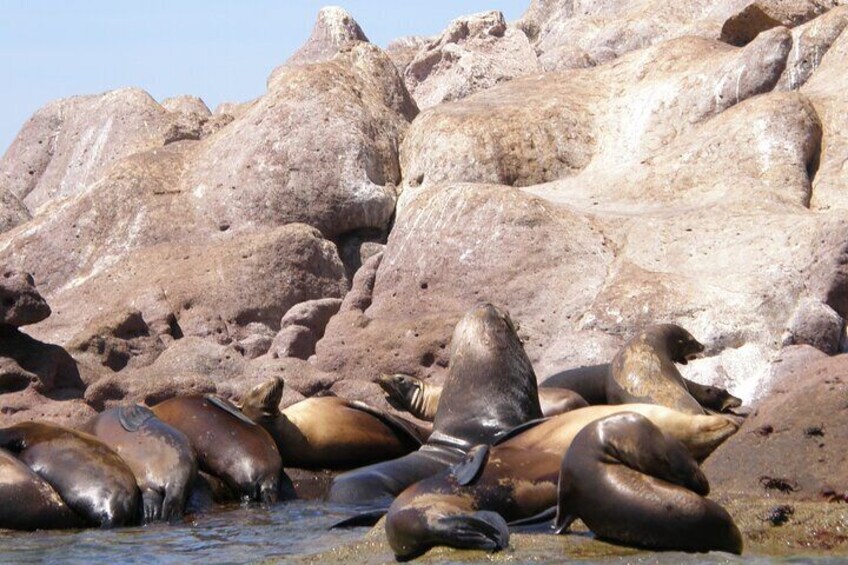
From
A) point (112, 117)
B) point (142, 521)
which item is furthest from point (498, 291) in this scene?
point (112, 117)

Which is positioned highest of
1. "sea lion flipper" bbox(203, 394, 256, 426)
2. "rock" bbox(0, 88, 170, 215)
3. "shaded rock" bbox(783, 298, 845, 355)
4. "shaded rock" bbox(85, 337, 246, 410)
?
"rock" bbox(0, 88, 170, 215)

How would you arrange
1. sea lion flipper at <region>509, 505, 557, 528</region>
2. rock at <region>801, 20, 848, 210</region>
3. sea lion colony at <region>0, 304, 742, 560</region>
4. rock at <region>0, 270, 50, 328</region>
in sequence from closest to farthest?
sea lion colony at <region>0, 304, 742, 560</region> < sea lion flipper at <region>509, 505, 557, 528</region> < rock at <region>0, 270, 50, 328</region> < rock at <region>801, 20, 848, 210</region>

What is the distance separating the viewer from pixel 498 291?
15812mm

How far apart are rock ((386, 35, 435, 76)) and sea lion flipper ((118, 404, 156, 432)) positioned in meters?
20.3

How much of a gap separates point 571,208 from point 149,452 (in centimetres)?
805

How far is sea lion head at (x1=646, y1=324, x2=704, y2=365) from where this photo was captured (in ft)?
40.9

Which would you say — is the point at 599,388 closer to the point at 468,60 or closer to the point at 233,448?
the point at 233,448

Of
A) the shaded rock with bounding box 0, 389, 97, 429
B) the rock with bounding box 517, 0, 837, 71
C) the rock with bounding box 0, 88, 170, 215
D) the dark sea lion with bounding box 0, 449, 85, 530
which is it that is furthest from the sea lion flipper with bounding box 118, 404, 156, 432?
the rock with bounding box 517, 0, 837, 71

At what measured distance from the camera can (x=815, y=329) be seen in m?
13.2

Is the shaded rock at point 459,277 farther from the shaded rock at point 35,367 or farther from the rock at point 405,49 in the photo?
the rock at point 405,49

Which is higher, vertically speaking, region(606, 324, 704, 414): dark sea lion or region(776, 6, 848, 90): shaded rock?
region(776, 6, 848, 90): shaded rock

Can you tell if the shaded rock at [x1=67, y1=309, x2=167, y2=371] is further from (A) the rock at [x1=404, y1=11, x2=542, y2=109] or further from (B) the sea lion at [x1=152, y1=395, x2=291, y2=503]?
(A) the rock at [x1=404, y1=11, x2=542, y2=109]

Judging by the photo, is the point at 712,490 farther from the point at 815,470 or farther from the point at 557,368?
the point at 557,368

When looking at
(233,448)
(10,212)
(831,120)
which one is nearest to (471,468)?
(233,448)
